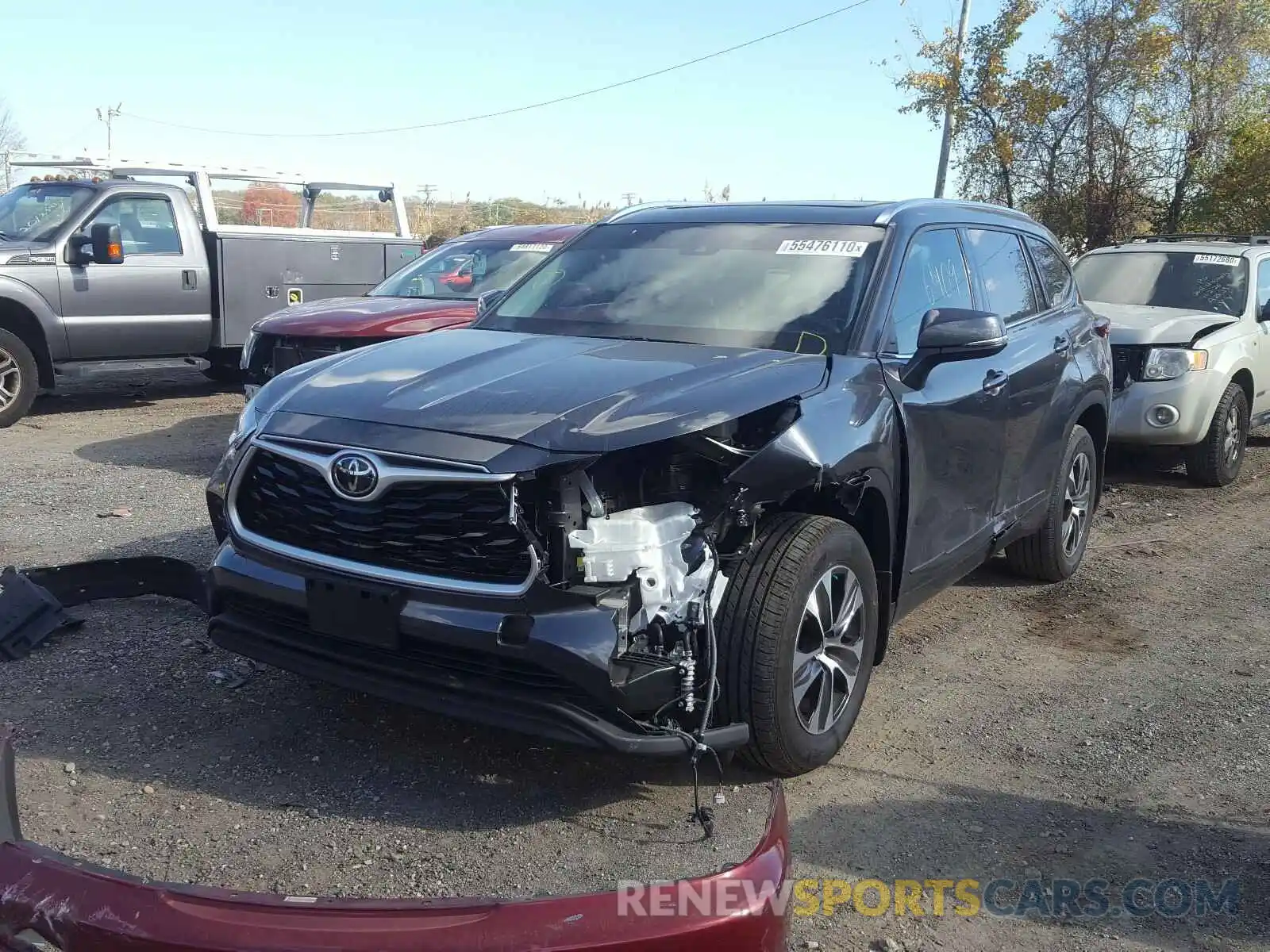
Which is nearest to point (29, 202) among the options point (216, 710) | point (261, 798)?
point (216, 710)

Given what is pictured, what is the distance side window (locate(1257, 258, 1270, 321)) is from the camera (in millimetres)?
9055

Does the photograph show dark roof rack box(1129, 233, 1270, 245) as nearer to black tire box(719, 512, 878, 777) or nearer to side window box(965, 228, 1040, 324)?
side window box(965, 228, 1040, 324)

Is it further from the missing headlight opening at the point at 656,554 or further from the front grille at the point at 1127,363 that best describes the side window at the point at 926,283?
the front grille at the point at 1127,363

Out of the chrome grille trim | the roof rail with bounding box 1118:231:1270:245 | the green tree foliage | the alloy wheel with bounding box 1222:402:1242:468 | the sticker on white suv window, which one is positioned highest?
the green tree foliage

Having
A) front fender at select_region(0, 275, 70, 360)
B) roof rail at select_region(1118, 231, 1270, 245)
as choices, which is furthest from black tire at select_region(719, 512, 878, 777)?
front fender at select_region(0, 275, 70, 360)

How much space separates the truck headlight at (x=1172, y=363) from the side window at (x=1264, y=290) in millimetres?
1181

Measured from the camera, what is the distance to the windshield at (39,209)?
10141mm

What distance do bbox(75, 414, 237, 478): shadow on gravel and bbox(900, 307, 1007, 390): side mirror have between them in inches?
215

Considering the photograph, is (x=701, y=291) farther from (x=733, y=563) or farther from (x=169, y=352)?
(x=169, y=352)

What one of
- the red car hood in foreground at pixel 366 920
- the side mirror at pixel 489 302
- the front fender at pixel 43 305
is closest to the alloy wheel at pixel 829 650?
the red car hood in foreground at pixel 366 920

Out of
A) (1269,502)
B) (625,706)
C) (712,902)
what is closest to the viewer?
(712,902)

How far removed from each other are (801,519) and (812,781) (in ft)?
2.82

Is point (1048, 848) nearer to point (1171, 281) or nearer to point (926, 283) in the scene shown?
point (926, 283)

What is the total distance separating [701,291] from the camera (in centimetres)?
442
